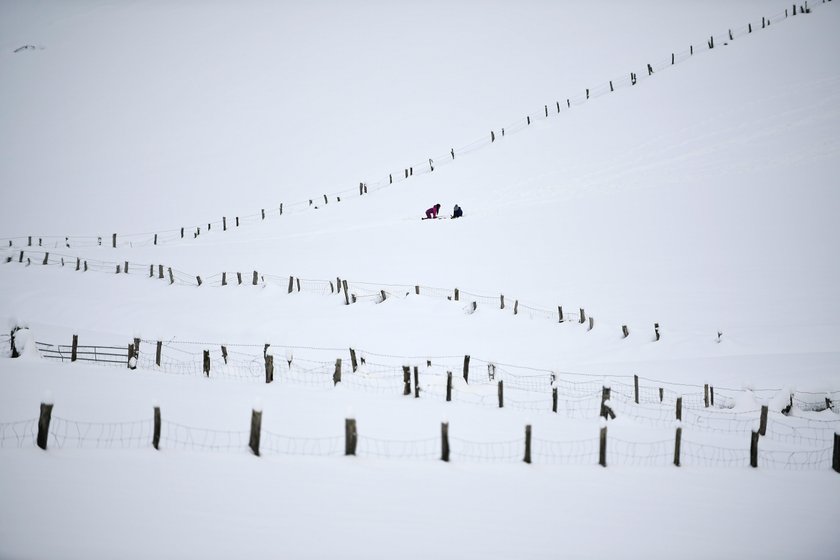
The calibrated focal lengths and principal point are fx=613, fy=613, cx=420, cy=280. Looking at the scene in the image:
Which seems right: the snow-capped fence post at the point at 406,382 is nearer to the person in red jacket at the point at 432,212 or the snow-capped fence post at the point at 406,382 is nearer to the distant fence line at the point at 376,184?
the person in red jacket at the point at 432,212

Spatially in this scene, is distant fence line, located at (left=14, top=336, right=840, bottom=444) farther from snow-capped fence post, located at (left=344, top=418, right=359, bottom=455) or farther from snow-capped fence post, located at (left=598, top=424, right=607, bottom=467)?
snow-capped fence post, located at (left=344, top=418, right=359, bottom=455)

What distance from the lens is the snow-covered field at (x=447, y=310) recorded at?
→ 332 inches

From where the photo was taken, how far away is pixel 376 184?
43.8m

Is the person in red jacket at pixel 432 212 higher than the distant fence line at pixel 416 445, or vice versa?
the person in red jacket at pixel 432 212

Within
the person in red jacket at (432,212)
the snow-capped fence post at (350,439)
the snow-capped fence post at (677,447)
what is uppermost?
the person in red jacket at (432,212)

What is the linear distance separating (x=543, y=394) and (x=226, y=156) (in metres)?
45.7

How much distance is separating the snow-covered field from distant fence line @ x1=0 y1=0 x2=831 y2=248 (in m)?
0.42

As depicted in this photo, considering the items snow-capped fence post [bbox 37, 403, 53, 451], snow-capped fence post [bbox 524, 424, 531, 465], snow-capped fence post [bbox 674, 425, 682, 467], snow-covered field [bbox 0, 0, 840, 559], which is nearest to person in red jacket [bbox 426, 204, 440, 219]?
snow-covered field [bbox 0, 0, 840, 559]

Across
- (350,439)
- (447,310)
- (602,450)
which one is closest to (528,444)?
(602,450)

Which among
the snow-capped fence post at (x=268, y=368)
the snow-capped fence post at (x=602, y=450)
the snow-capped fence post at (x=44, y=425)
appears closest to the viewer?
the snow-capped fence post at (x=44, y=425)

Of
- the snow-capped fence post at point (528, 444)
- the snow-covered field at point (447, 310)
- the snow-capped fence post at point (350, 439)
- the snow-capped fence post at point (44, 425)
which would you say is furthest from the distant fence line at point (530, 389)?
the snow-capped fence post at point (44, 425)

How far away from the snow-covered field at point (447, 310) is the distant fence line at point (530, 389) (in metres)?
0.13

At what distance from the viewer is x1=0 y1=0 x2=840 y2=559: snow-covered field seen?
27.7ft

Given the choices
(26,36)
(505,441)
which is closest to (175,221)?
(505,441)
